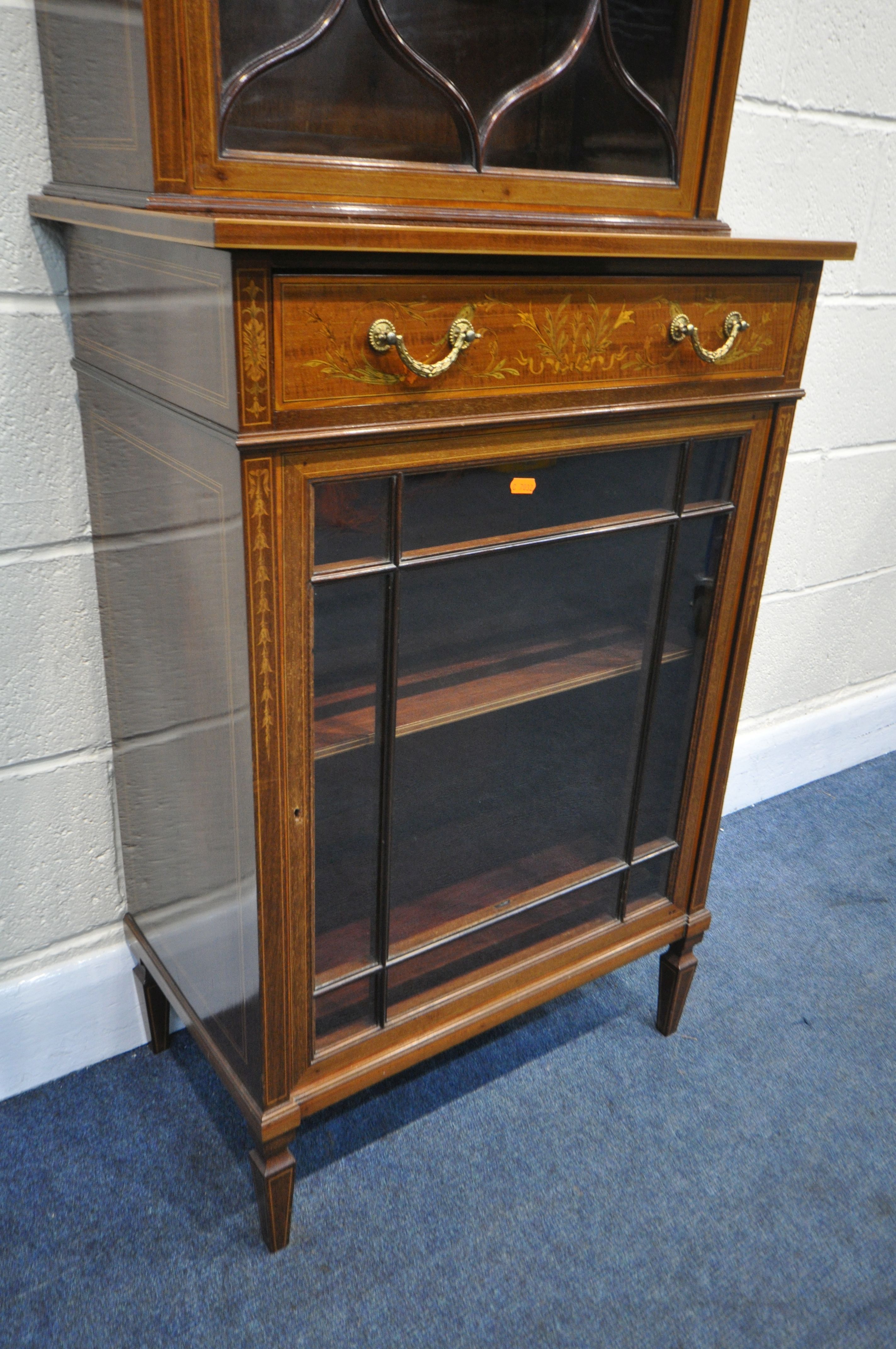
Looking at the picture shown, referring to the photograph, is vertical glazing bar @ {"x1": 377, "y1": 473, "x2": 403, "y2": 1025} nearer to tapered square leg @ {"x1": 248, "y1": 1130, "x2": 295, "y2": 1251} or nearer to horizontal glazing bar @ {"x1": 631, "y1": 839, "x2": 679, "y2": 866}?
tapered square leg @ {"x1": 248, "y1": 1130, "x2": 295, "y2": 1251}

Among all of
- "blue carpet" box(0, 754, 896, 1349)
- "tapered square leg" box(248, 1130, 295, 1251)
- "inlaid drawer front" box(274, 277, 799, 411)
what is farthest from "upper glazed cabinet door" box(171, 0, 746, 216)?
"blue carpet" box(0, 754, 896, 1349)

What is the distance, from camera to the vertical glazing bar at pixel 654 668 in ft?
3.14

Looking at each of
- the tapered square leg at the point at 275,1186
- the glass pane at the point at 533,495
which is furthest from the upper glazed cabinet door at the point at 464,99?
the tapered square leg at the point at 275,1186

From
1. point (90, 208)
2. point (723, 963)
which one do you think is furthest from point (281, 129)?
point (723, 963)

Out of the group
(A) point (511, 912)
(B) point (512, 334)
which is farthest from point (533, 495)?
(A) point (511, 912)

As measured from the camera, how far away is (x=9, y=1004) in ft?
3.69

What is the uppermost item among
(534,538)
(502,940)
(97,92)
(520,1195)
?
(97,92)

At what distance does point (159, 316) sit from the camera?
0.75m

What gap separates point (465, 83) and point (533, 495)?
1.04 ft

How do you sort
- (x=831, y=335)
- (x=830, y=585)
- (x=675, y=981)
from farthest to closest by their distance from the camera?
(x=830, y=585) < (x=831, y=335) < (x=675, y=981)

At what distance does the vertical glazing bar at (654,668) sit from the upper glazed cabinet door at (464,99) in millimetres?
248

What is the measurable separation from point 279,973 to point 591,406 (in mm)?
524

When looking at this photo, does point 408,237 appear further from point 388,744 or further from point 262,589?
point 388,744

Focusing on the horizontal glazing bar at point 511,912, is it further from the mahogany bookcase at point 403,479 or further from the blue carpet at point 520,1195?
the blue carpet at point 520,1195
